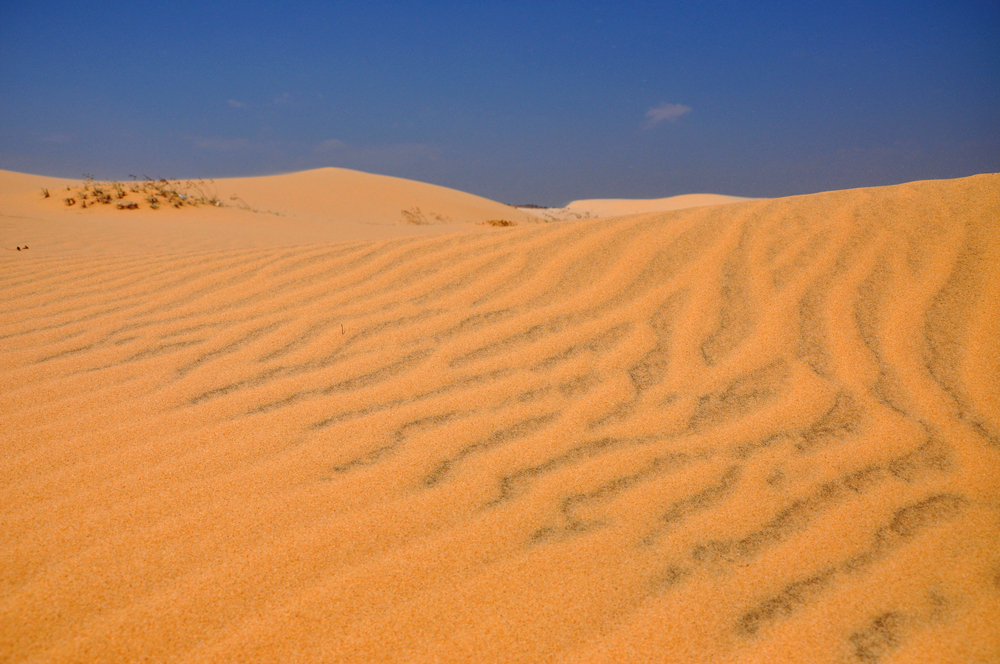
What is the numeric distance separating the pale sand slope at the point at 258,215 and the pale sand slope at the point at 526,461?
1.71 meters

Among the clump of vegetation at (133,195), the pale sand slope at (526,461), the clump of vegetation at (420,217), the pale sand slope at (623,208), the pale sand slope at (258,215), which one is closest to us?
the pale sand slope at (526,461)

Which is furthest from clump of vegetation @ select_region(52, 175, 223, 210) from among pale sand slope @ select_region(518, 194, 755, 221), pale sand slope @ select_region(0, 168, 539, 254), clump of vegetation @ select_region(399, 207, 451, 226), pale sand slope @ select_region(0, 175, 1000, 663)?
pale sand slope @ select_region(518, 194, 755, 221)

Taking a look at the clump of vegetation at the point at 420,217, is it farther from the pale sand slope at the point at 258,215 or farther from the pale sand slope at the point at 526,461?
the pale sand slope at the point at 526,461

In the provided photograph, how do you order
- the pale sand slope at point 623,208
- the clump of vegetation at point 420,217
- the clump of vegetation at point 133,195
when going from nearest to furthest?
the clump of vegetation at point 133,195 → the clump of vegetation at point 420,217 → the pale sand slope at point 623,208

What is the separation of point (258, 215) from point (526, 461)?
7.18 metres

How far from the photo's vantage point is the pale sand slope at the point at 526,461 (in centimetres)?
107

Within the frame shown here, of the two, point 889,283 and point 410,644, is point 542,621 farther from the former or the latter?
point 889,283

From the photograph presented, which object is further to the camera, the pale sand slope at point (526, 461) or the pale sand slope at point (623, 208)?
the pale sand slope at point (623, 208)

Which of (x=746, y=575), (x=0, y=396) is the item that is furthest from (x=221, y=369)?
(x=746, y=575)

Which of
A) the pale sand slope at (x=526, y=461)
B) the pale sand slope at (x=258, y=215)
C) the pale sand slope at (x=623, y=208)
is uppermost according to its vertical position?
the pale sand slope at (x=623, y=208)

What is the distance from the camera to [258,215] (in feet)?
25.0

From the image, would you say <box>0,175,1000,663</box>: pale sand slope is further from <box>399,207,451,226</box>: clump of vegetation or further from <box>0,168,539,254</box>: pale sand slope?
<box>399,207,451,226</box>: clump of vegetation

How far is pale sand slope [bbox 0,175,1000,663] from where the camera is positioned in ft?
3.52

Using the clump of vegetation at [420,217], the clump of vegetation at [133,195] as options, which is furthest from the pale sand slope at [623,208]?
the clump of vegetation at [133,195]
